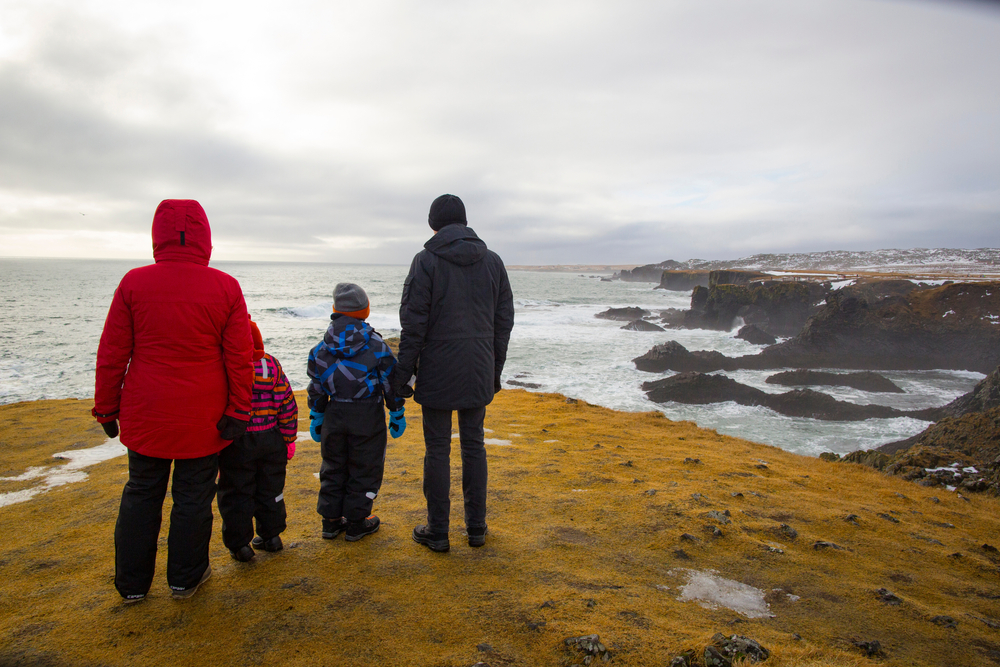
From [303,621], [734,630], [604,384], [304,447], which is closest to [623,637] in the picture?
[734,630]

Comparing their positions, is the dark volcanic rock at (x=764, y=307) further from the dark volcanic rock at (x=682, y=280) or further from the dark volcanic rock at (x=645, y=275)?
the dark volcanic rock at (x=645, y=275)

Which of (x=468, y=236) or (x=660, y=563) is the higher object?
(x=468, y=236)

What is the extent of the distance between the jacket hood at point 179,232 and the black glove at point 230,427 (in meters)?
0.96

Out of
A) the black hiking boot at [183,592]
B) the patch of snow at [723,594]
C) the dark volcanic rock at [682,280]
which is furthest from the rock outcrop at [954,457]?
the dark volcanic rock at [682,280]

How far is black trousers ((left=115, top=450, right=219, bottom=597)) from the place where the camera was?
2.77 meters

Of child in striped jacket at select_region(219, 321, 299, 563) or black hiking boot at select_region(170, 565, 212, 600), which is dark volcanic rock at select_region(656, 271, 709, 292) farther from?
black hiking boot at select_region(170, 565, 212, 600)

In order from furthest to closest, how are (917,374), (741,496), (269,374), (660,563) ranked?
(917,374), (741,496), (660,563), (269,374)

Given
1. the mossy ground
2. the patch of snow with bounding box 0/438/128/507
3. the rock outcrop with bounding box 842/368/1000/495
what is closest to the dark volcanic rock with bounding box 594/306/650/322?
the rock outcrop with bounding box 842/368/1000/495

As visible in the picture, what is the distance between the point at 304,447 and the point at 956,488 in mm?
8749

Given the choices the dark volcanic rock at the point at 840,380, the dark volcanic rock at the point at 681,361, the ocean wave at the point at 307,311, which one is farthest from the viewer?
the ocean wave at the point at 307,311

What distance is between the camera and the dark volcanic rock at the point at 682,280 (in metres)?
87.9

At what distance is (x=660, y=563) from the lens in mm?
3586

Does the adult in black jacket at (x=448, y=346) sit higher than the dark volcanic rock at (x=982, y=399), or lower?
higher

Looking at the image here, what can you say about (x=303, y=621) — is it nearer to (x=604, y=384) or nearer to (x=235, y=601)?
(x=235, y=601)
